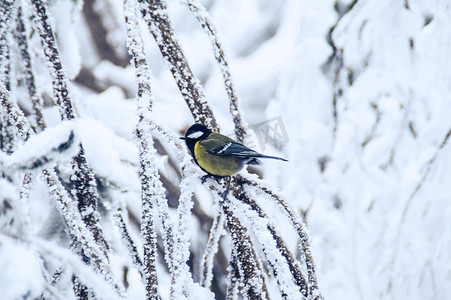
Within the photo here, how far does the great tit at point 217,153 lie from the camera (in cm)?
105

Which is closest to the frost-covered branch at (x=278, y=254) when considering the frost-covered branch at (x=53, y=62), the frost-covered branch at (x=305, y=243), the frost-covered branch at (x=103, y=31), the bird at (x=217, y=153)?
the frost-covered branch at (x=305, y=243)

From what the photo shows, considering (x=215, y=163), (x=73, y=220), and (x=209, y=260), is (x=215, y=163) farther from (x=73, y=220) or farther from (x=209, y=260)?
(x=73, y=220)

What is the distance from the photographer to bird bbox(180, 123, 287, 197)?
1048 mm

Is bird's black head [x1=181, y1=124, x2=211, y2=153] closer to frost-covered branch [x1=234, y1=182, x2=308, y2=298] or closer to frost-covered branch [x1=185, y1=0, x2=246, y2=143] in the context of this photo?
frost-covered branch [x1=185, y1=0, x2=246, y2=143]

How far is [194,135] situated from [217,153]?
0.10 metres

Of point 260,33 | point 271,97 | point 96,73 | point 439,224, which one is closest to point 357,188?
point 439,224

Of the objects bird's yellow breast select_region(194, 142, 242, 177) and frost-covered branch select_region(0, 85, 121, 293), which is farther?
bird's yellow breast select_region(194, 142, 242, 177)

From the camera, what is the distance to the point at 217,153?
1.14 meters

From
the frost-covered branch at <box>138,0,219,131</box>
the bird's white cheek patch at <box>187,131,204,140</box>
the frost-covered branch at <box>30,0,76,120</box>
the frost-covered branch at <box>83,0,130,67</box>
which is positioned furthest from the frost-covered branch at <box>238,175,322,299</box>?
the frost-covered branch at <box>83,0,130,67</box>

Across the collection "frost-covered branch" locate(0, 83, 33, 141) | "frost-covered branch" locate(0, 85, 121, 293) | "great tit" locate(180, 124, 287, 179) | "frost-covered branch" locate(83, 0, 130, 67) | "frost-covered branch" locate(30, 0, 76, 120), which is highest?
"frost-covered branch" locate(83, 0, 130, 67)

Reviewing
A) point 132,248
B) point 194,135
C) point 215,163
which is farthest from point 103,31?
point 132,248

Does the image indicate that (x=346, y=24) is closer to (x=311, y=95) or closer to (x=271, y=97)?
(x=311, y=95)

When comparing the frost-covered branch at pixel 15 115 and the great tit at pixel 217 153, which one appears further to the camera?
the great tit at pixel 217 153

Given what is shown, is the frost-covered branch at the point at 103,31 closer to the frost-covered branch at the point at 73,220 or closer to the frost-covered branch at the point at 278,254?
the frost-covered branch at the point at 73,220
